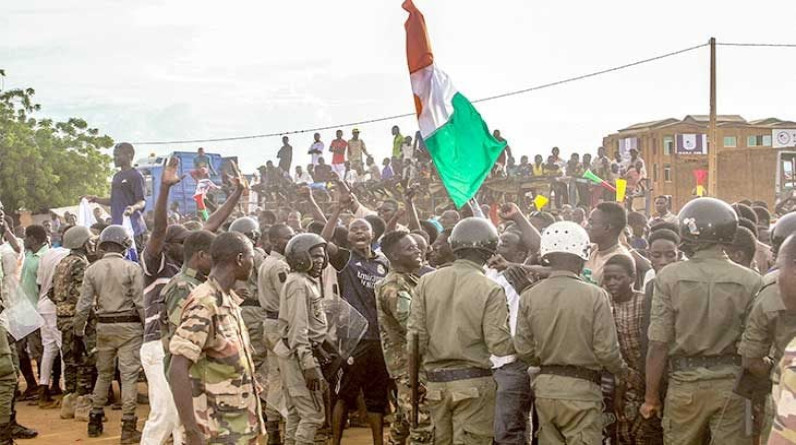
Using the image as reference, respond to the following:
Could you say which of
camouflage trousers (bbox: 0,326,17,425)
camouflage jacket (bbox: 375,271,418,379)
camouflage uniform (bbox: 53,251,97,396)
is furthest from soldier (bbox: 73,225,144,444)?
camouflage jacket (bbox: 375,271,418,379)

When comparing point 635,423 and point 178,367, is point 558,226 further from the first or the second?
point 178,367

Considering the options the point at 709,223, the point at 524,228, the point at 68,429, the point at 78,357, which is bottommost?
the point at 68,429

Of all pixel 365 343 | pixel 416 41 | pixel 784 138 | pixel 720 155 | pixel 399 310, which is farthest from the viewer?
pixel 784 138

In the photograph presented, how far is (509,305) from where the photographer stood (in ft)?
23.6

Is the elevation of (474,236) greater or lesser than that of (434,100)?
lesser

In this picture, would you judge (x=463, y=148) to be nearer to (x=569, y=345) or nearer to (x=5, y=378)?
(x=569, y=345)

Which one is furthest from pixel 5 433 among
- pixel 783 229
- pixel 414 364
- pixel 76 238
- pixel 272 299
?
pixel 783 229

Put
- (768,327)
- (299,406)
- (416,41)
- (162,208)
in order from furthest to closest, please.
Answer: (416,41) < (299,406) < (162,208) < (768,327)

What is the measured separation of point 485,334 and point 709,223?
167 cm

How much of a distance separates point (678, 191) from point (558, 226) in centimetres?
2599

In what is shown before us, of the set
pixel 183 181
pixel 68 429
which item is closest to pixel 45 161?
pixel 183 181

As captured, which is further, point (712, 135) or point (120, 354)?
point (712, 135)

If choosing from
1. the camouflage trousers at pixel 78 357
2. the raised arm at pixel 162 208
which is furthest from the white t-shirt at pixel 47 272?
the raised arm at pixel 162 208

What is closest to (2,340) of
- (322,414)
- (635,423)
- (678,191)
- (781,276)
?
(322,414)
